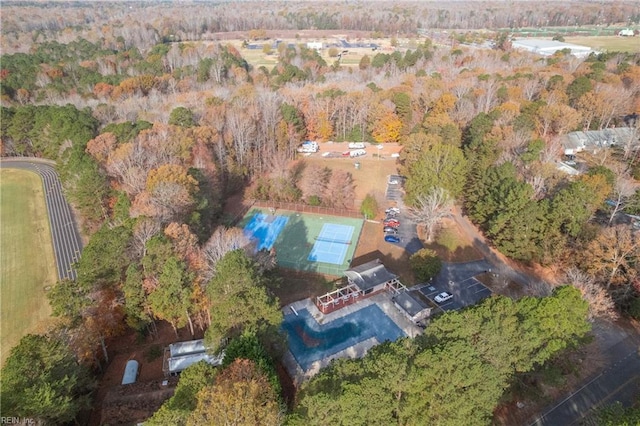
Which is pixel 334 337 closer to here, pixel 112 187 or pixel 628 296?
pixel 628 296

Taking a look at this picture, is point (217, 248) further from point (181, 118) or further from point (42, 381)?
point (181, 118)

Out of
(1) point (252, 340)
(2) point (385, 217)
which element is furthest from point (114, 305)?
(2) point (385, 217)

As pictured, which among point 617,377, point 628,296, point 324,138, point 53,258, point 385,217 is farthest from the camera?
point 324,138

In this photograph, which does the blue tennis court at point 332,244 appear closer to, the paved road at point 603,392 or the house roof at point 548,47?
the paved road at point 603,392

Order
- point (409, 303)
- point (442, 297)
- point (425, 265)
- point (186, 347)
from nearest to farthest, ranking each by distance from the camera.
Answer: point (186, 347) → point (409, 303) → point (442, 297) → point (425, 265)

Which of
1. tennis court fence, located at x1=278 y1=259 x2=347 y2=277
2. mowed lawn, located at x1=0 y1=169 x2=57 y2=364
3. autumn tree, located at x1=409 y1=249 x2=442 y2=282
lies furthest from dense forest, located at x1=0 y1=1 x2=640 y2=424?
autumn tree, located at x1=409 y1=249 x2=442 y2=282

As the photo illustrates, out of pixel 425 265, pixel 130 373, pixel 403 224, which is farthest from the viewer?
pixel 403 224

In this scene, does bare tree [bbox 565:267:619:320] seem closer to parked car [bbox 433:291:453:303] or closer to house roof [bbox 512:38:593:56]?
parked car [bbox 433:291:453:303]

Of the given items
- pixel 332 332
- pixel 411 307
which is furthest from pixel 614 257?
pixel 332 332
